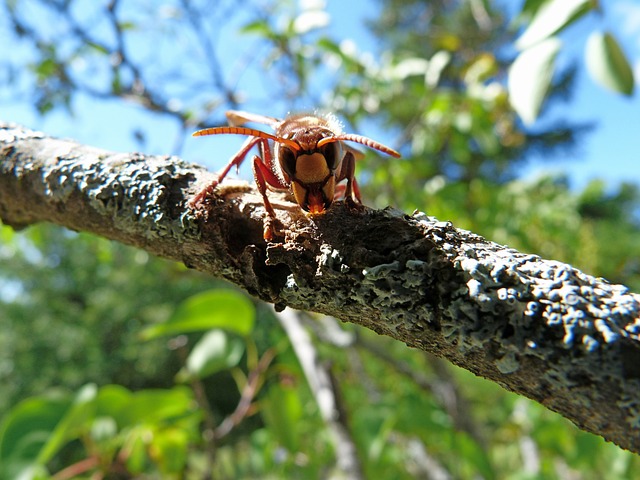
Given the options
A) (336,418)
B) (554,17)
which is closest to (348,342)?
(336,418)

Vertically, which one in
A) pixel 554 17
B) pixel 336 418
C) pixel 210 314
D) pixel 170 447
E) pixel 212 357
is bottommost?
pixel 170 447

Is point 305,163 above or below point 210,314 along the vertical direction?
above

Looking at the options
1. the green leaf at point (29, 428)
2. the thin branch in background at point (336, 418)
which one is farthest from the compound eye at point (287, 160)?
the green leaf at point (29, 428)

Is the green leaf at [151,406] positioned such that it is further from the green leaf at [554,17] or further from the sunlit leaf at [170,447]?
the green leaf at [554,17]

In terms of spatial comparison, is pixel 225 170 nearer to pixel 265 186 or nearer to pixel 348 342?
pixel 265 186

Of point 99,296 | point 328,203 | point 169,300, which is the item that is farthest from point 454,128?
point 99,296

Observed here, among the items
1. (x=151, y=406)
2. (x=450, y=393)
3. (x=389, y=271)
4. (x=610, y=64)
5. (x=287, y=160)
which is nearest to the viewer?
(x=389, y=271)

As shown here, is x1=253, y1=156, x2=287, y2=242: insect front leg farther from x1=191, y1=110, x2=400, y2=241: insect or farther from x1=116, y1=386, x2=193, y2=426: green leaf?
x1=116, y1=386, x2=193, y2=426: green leaf
